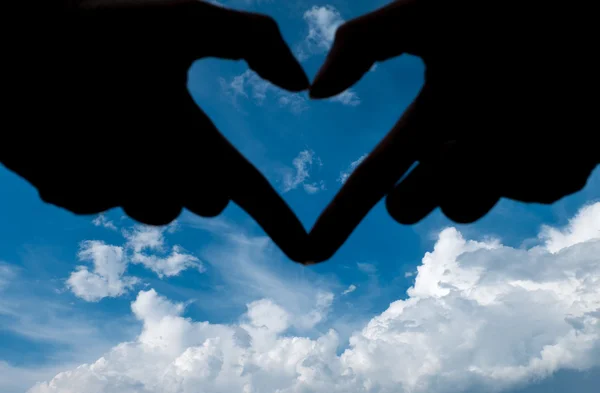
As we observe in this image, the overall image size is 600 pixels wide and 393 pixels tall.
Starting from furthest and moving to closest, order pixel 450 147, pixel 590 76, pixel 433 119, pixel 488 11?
pixel 450 147
pixel 433 119
pixel 590 76
pixel 488 11

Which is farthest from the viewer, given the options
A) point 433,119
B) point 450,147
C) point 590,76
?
point 450,147

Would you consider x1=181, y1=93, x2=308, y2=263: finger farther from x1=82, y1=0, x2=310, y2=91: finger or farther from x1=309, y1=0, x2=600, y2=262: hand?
x1=82, y1=0, x2=310, y2=91: finger

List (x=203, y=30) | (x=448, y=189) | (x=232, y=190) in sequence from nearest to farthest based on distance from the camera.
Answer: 1. (x=203, y=30)
2. (x=232, y=190)
3. (x=448, y=189)

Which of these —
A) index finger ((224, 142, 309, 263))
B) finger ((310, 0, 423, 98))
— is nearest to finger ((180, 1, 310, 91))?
finger ((310, 0, 423, 98))

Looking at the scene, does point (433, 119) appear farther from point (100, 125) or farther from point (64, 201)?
point (64, 201)

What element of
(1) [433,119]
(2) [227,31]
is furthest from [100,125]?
(1) [433,119]

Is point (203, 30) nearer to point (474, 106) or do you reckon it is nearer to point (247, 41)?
point (247, 41)

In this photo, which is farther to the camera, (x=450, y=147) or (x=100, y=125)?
(x=450, y=147)

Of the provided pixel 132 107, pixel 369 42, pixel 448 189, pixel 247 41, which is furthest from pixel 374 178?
pixel 132 107
